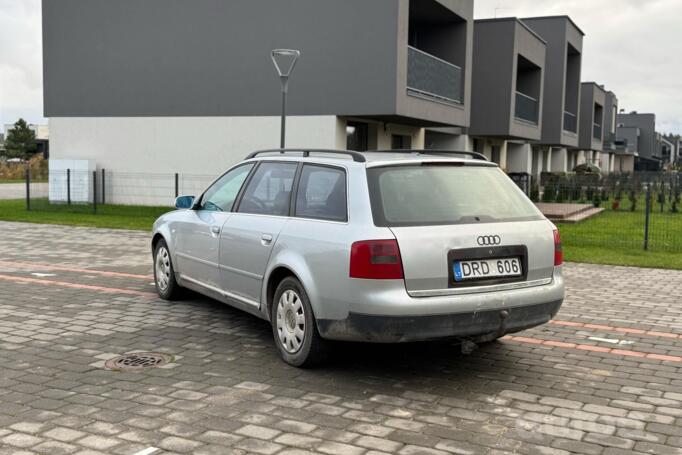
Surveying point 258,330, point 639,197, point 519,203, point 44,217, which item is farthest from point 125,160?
point 519,203

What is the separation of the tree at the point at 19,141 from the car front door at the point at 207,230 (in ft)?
285

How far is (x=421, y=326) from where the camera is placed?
4.97 metres

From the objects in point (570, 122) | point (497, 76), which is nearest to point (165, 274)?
point (497, 76)

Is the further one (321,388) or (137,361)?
(137,361)

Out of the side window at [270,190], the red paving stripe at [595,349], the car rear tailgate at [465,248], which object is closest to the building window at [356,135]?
the side window at [270,190]

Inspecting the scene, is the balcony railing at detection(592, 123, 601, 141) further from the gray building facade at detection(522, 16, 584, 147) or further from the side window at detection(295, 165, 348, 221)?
the side window at detection(295, 165, 348, 221)

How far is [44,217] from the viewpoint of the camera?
20.0m

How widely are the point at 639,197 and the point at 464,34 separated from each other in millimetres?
7996

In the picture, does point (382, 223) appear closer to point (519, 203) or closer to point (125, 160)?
point (519, 203)

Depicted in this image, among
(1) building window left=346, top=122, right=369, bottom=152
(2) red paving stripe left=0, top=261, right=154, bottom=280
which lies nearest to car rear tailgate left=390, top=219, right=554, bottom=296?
(2) red paving stripe left=0, top=261, right=154, bottom=280

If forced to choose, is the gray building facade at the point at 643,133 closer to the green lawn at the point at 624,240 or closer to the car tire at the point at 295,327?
the green lawn at the point at 624,240

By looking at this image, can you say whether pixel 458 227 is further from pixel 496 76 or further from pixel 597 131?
pixel 597 131

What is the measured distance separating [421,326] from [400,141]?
21.1 metres

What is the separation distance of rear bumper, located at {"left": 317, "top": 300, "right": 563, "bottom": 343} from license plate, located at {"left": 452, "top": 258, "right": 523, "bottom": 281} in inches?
9.7
